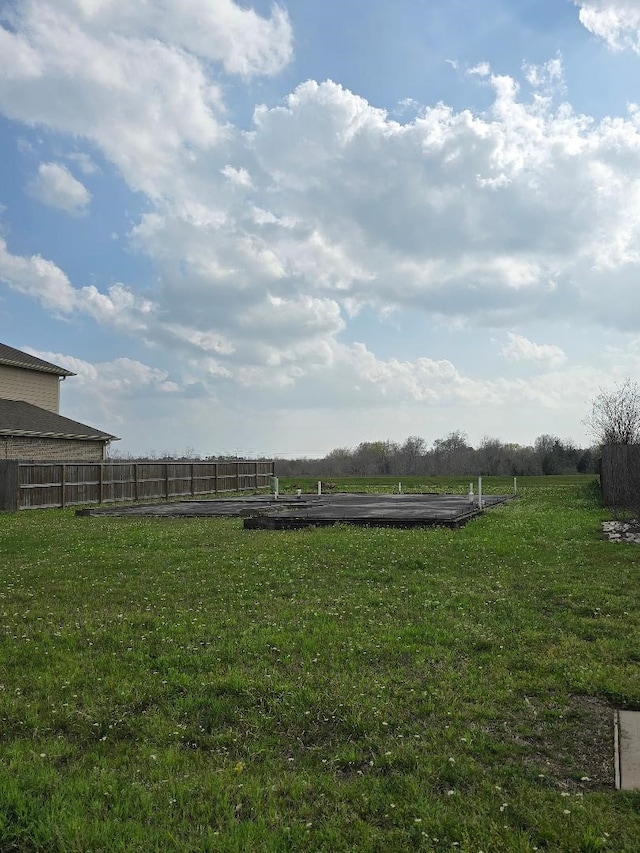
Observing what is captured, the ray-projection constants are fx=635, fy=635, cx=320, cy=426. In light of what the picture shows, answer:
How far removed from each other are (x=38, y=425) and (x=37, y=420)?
993 mm

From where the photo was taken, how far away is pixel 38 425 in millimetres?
30562

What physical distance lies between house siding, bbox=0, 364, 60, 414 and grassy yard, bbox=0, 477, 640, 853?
26.3 meters

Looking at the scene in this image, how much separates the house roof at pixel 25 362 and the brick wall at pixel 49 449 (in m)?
5.06

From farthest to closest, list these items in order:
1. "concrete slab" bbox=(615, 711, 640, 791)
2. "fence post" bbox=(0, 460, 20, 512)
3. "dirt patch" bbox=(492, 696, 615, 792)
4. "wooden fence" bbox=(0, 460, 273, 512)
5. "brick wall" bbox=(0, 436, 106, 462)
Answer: "brick wall" bbox=(0, 436, 106, 462)
"wooden fence" bbox=(0, 460, 273, 512)
"fence post" bbox=(0, 460, 20, 512)
"dirt patch" bbox=(492, 696, 615, 792)
"concrete slab" bbox=(615, 711, 640, 791)

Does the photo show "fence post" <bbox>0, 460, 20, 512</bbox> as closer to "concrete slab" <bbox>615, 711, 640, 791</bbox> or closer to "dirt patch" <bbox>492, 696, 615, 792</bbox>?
"dirt patch" <bbox>492, 696, 615, 792</bbox>

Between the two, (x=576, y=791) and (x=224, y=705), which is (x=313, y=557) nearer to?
(x=224, y=705)

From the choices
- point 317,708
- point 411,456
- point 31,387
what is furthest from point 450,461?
point 317,708

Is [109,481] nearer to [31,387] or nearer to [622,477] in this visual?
[31,387]

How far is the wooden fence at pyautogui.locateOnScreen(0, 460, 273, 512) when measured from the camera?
2402 centimetres

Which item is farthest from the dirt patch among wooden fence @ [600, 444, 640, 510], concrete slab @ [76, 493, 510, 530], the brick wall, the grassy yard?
the brick wall

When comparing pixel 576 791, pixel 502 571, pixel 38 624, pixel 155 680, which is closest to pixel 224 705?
pixel 155 680

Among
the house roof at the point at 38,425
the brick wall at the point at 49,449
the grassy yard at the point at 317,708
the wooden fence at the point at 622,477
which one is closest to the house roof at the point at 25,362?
the house roof at the point at 38,425

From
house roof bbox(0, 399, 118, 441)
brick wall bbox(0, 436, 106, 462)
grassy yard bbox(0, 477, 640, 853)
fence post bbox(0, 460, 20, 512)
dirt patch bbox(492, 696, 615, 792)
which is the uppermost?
house roof bbox(0, 399, 118, 441)

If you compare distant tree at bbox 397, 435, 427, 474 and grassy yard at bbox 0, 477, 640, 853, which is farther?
distant tree at bbox 397, 435, 427, 474
